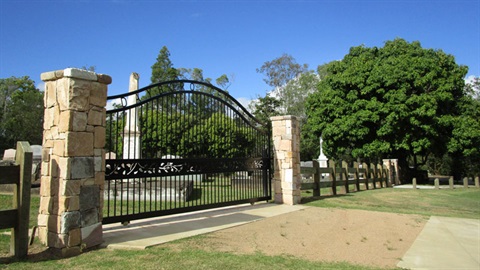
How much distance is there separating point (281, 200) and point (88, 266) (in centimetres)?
622

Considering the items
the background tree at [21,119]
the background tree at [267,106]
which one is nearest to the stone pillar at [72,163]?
the background tree at [267,106]

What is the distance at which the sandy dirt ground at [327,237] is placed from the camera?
14.9 ft

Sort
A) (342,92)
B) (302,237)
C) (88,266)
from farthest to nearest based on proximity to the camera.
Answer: (342,92)
(302,237)
(88,266)

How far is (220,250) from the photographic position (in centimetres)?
447

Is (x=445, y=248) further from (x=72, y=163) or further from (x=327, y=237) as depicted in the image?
(x=72, y=163)

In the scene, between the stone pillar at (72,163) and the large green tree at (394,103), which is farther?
the large green tree at (394,103)

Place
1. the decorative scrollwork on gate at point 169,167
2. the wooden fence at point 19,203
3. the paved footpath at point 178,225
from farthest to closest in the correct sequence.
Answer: the decorative scrollwork on gate at point 169,167 → the paved footpath at point 178,225 → the wooden fence at point 19,203

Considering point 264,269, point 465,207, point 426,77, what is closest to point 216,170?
point 264,269

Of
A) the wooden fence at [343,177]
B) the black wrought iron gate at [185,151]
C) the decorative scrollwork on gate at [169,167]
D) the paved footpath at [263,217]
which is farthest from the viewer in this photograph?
the wooden fence at [343,177]

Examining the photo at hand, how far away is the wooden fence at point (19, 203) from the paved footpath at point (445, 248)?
182 inches

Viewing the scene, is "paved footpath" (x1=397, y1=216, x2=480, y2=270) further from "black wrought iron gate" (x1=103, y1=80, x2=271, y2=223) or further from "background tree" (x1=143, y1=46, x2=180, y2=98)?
"background tree" (x1=143, y1=46, x2=180, y2=98)

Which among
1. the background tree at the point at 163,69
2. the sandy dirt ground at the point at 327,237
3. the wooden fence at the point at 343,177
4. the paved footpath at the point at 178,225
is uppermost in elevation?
the background tree at the point at 163,69

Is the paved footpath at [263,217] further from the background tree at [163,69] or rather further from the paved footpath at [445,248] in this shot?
the background tree at [163,69]

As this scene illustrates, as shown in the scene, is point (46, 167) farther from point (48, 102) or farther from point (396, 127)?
point (396, 127)
